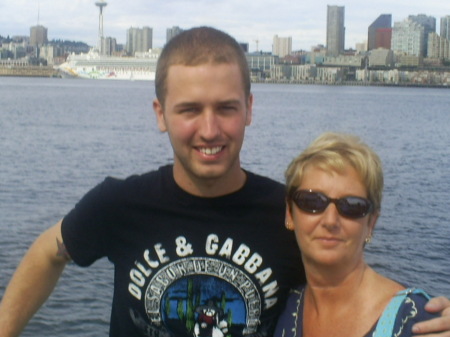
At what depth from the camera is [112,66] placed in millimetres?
136500

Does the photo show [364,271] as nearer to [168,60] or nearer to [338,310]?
[338,310]

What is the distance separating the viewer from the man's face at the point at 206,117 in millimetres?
2482

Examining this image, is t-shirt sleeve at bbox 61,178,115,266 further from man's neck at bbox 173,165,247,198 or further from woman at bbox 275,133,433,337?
woman at bbox 275,133,433,337

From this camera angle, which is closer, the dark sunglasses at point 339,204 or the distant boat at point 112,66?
the dark sunglasses at point 339,204

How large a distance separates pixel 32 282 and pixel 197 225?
26.9 inches

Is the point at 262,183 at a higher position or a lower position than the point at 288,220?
higher

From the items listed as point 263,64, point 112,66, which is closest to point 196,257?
point 112,66

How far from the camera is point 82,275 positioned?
10789 mm

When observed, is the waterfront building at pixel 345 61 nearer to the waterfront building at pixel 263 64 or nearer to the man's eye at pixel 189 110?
the waterfront building at pixel 263 64

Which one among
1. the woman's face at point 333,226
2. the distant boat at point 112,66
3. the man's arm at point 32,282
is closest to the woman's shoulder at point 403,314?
the woman's face at point 333,226

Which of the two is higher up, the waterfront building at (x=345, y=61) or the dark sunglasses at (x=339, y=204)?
the waterfront building at (x=345, y=61)

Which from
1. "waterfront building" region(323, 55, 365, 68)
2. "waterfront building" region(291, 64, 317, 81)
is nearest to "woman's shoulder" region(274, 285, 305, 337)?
"waterfront building" region(291, 64, 317, 81)

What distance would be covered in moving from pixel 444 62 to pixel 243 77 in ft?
655

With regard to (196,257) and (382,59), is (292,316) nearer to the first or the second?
(196,257)
